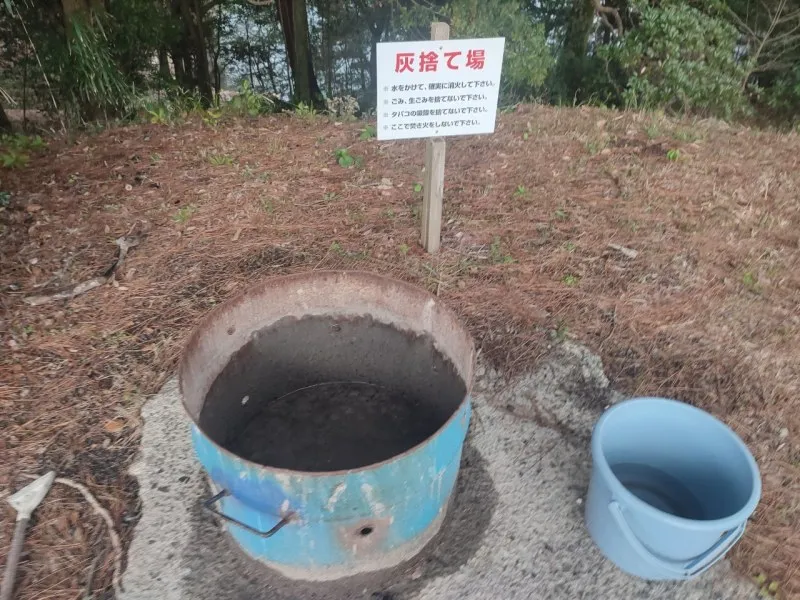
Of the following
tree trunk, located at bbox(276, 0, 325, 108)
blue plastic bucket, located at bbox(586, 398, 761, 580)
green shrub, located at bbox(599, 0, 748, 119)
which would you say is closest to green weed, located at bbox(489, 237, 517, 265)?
blue plastic bucket, located at bbox(586, 398, 761, 580)

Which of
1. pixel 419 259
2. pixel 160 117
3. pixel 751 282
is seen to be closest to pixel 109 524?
pixel 419 259

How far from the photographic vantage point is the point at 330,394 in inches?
91.0

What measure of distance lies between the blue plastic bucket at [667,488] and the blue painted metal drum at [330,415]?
0.50m

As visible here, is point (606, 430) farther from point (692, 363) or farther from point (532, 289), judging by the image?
point (532, 289)

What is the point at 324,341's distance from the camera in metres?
2.21

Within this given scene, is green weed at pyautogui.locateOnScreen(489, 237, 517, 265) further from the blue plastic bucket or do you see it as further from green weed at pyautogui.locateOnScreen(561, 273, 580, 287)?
the blue plastic bucket

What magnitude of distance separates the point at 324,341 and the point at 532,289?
1.15 m

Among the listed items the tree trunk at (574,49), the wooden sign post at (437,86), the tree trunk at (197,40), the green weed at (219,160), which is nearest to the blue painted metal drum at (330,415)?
the wooden sign post at (437,86)

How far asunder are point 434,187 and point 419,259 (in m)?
0.42

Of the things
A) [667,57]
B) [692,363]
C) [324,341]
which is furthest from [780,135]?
[324,341]

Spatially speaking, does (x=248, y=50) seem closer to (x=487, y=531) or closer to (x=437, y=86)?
(x=437, y=86)

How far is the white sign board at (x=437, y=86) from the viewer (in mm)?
2312

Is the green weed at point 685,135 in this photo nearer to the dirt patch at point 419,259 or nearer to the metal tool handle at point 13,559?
the dirt patch at point 419,259

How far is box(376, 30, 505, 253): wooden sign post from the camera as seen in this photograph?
2312 mm
